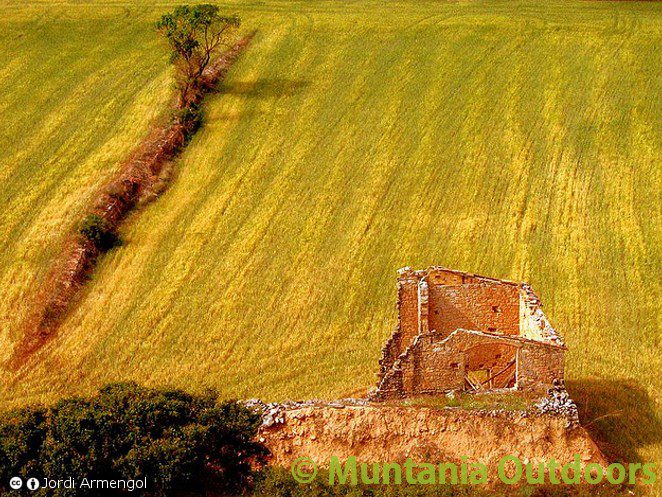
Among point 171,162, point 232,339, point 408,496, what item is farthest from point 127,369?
point 171,162

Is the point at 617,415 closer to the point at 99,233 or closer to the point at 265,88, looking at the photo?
the point at 99,233

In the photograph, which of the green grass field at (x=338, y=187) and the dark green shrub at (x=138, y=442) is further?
the green grass field at (x=338, y=187)

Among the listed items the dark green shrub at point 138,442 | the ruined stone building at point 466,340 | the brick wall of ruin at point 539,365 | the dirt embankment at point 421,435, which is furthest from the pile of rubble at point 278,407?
the brick wall of ruin at point 539,365

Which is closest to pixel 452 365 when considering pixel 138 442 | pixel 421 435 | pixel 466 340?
A: pixel 466 340

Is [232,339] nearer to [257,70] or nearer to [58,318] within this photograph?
[58,318]

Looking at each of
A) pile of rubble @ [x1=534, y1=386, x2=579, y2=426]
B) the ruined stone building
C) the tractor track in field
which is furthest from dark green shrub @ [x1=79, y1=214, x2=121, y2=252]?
pile of rubble @ [x1=534, y1=386, x2=579, y2=426]

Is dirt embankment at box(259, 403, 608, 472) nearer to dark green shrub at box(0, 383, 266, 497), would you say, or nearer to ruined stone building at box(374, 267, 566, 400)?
ruined stone building at box(374, 267, 566, 400)

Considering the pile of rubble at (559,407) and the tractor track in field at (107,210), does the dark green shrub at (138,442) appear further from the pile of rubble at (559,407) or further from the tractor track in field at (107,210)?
the tractor track in field at (107,210)
